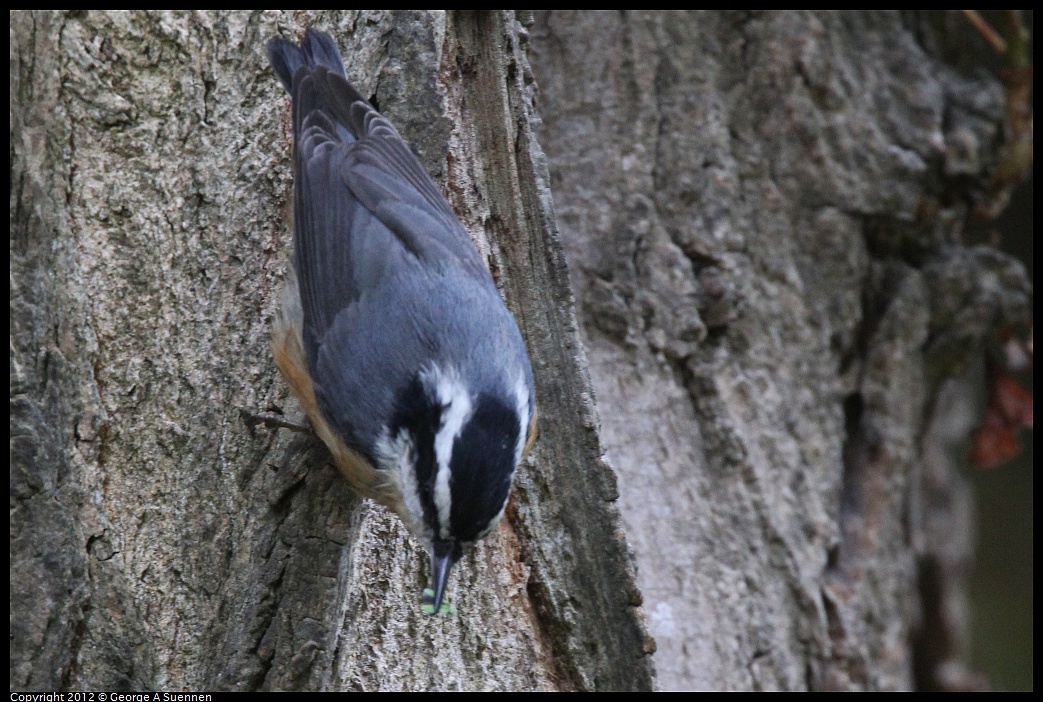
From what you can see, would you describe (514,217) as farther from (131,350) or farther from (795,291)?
(795,291)

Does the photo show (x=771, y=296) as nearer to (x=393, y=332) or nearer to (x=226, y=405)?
(x=393, y=332)

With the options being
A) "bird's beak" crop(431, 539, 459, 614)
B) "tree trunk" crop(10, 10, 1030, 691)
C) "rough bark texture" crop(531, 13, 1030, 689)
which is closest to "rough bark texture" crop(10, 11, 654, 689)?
"tree trunk" crop(10, 10, 1030, 691)

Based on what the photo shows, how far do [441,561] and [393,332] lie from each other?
52 centimetres

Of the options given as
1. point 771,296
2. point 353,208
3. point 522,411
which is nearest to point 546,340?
point 522,411

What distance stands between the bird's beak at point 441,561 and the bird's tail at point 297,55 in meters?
1.04

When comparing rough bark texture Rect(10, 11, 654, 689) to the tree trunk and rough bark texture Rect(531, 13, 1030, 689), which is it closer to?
the tree trunk

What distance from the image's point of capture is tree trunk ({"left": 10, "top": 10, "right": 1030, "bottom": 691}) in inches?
81.8

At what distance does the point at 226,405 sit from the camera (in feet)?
7.12

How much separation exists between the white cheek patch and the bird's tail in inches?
28.6

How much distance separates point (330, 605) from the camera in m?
1.97

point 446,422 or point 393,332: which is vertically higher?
point 393,332

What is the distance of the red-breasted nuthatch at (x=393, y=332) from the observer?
2.00 m
